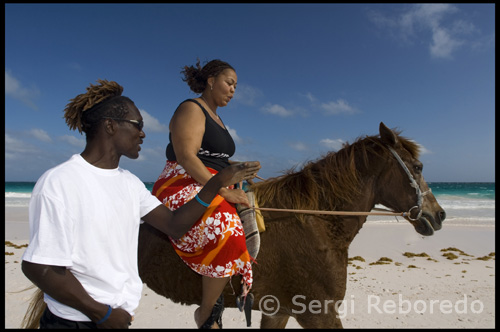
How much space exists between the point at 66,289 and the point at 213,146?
143 centimetres

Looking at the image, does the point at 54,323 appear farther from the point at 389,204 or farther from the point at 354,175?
the point at 389,204

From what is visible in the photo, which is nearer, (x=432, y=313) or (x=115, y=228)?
(x=115, y=228)

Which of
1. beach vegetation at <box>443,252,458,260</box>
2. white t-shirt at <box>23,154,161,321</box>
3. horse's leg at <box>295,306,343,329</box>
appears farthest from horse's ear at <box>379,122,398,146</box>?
beach vegetation at <box>443,252,458,260</box>

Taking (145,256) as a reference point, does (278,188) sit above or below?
above

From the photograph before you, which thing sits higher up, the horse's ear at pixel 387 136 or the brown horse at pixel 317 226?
the horse's ear at pixel 387 136

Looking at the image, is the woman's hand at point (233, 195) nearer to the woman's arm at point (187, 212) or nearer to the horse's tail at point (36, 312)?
the woman's arm at point (187, 212)

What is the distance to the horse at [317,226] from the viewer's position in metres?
2.51

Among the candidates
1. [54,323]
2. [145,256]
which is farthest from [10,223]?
[54,323]

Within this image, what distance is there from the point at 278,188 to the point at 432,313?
12.3 feet

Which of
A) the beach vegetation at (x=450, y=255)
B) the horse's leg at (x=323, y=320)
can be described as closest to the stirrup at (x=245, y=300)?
the horse's leg at (x=323, y=320)

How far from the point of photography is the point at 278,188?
2803 millimetres

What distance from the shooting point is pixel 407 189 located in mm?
2725

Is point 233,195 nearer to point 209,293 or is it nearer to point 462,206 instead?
point 209,293

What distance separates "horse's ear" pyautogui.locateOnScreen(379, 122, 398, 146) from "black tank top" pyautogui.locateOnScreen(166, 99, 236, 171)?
1.37 metres
